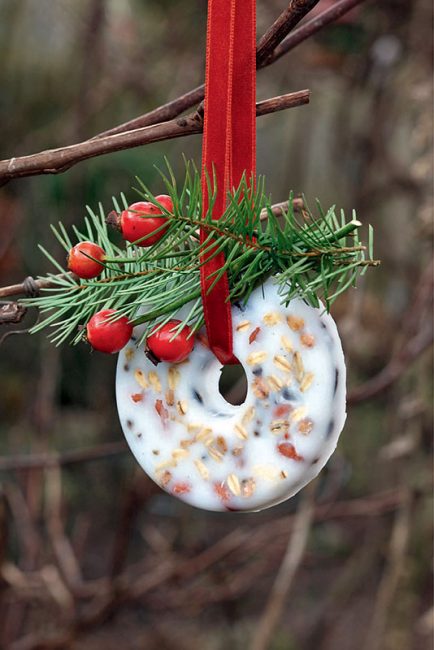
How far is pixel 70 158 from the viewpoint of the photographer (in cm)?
44

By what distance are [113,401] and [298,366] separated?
59.1 inches

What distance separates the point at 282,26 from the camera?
1.40 feet

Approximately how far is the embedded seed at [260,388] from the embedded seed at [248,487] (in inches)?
1.9

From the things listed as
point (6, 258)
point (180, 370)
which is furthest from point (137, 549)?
point (180, 370)

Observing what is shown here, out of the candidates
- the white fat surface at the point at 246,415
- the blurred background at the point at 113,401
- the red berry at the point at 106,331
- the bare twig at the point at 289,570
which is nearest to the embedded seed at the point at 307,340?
the white fat surface at the point at 246,415

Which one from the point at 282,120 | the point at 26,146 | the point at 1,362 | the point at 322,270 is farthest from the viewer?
the point at 282,120

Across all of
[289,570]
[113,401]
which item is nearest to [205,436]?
[289,570]

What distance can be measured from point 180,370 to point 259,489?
84mm

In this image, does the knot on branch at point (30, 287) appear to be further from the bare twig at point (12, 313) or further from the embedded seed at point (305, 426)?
the embedded seed at point (305, 426)

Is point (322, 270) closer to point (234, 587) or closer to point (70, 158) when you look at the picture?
point (70, 158)

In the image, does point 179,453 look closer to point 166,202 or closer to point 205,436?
point 205,436

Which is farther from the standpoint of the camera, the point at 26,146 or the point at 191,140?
the point at 191,140

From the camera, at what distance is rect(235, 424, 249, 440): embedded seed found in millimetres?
472

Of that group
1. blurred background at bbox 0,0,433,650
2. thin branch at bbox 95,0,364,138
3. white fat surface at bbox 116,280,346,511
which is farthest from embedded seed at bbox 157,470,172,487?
blurred background at bbox 0,0,433,650
